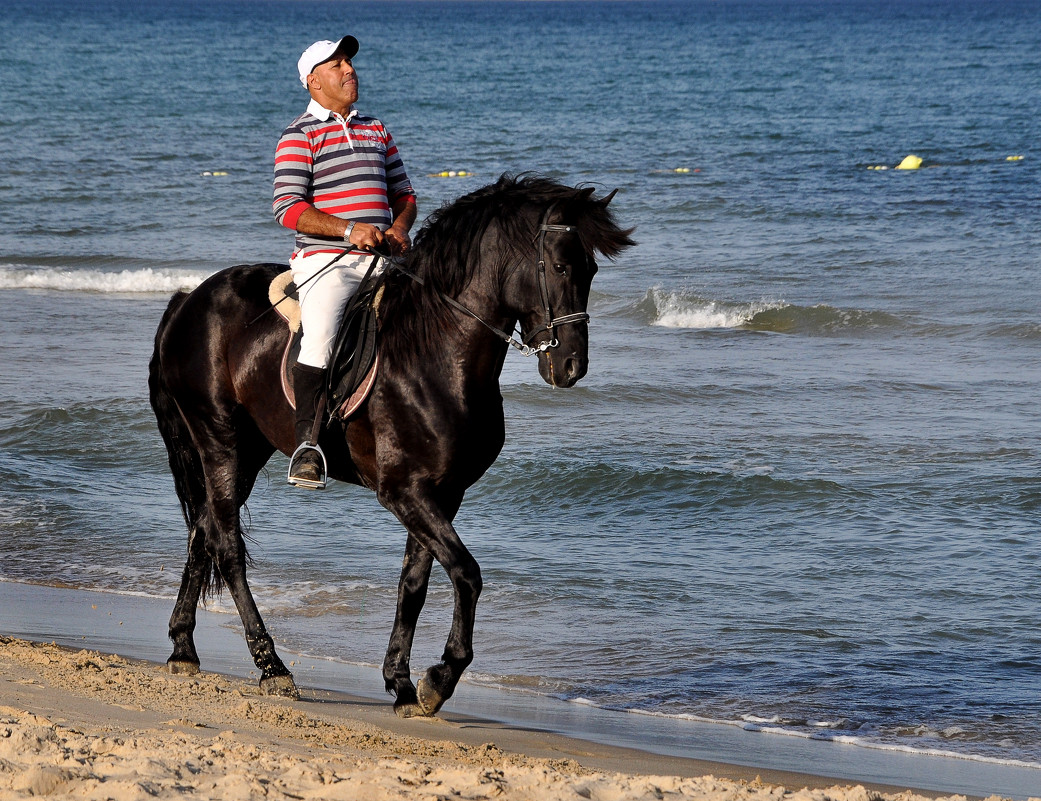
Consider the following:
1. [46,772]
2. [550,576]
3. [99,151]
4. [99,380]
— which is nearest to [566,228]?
[46,772]

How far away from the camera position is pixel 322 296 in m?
5.38

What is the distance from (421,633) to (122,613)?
1.71 m

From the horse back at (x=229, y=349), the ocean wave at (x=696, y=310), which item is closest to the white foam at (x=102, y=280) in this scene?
the ocean wave at (x=696, y=310)

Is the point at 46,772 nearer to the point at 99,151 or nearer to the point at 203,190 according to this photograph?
the point at 203,190

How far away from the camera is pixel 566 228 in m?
4.86

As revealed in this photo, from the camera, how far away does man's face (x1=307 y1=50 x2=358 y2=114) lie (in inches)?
213

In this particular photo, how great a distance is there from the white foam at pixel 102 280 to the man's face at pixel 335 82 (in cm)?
1494

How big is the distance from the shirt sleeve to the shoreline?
2.09m

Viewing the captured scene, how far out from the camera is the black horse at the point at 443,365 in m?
4.89

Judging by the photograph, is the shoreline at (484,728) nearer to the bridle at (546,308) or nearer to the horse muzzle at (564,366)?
the horse muzzle at (564,366)

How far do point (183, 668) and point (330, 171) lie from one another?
95.3 inches

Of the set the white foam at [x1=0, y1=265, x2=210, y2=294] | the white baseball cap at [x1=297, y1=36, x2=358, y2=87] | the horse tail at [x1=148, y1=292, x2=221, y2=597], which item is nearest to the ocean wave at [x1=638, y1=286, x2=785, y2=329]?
the white foam at [x1=0, y1=265, x2=210, y2=294]

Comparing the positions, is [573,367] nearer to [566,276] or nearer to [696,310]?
[566,276]

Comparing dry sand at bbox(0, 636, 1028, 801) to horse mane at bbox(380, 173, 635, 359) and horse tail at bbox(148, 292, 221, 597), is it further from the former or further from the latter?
horse mane at bbox(380, 173, 635, 359)
